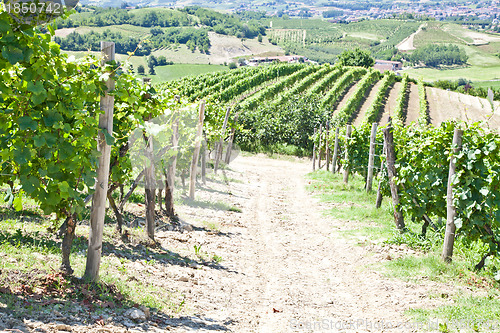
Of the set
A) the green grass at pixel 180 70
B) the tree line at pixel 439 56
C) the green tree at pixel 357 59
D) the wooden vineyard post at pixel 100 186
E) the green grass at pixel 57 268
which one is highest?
the tree line at pixel 439 56

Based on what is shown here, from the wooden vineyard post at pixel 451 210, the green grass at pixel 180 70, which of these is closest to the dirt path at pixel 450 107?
the wooden vineyard post at pixel 451 210

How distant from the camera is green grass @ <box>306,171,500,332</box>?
13.8 feet

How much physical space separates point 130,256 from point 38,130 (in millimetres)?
2352

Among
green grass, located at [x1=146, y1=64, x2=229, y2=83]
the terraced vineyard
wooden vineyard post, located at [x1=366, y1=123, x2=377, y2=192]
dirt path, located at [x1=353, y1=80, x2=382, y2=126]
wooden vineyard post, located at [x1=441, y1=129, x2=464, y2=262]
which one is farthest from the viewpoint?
green grass, located at [x1=146, y1=64, x2=229, y2=83]

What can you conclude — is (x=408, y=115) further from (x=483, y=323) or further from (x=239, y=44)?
(x=239, y=44)

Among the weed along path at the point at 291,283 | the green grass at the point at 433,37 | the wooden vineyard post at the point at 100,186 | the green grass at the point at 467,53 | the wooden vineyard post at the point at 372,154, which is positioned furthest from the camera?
the green grass at the point at 433,37

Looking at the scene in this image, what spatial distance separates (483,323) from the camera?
13.2ft

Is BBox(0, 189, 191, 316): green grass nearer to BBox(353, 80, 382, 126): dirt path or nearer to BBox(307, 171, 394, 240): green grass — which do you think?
BBox(307, 171, 394, 240): green grass

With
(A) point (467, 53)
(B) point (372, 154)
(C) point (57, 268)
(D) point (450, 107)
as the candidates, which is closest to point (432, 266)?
(C) point (57, 268)

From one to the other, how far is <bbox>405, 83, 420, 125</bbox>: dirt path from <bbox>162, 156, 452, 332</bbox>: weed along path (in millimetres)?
30987

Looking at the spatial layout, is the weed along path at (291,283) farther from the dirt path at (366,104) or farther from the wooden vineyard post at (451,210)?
the dirt path at (366,104)

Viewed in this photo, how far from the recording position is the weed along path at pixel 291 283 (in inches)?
173

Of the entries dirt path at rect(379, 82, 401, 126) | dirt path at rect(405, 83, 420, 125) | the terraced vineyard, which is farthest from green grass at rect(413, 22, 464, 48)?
the terraced vineyard

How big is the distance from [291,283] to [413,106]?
42550 mm
